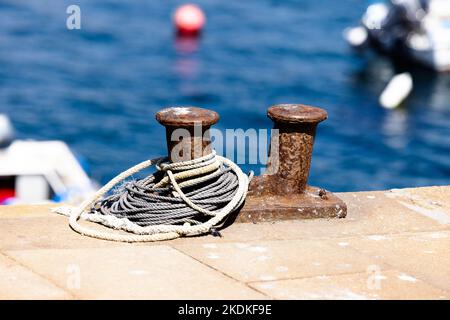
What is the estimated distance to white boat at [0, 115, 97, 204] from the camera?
15500 mm

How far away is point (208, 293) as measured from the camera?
4.62 m

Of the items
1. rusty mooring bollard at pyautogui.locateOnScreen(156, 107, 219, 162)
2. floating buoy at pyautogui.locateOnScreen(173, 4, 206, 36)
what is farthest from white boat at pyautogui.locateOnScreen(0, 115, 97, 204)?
floating buoy at pyautogui.locateOnScreen(173, 4, 206, 36)

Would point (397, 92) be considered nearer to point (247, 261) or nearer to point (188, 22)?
point (188, 22)

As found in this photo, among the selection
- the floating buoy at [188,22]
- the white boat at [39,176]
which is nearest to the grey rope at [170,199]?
the white boat at [39,176]

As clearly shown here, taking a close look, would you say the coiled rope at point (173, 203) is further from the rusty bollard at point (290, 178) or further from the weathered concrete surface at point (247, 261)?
the rusty bollard at point (290, 178)

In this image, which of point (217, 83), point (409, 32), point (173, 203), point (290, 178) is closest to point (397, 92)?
point (409, 32)

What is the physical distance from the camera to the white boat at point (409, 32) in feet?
105

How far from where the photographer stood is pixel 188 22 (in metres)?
39.1

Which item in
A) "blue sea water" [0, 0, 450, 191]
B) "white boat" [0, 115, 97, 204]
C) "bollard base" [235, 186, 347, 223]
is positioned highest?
"bollard base" [235, 186, 347, 223]

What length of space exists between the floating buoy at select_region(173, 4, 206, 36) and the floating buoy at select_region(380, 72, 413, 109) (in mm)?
9796

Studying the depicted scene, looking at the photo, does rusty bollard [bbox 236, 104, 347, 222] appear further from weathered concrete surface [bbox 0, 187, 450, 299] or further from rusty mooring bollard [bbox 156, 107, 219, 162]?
rusty mooring bollard [bbox 156, 107, 219, 162]

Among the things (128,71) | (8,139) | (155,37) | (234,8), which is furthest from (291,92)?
(8,139)

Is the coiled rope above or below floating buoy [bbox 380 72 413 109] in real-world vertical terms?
above

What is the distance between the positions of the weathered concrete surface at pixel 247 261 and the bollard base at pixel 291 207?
55 mm
